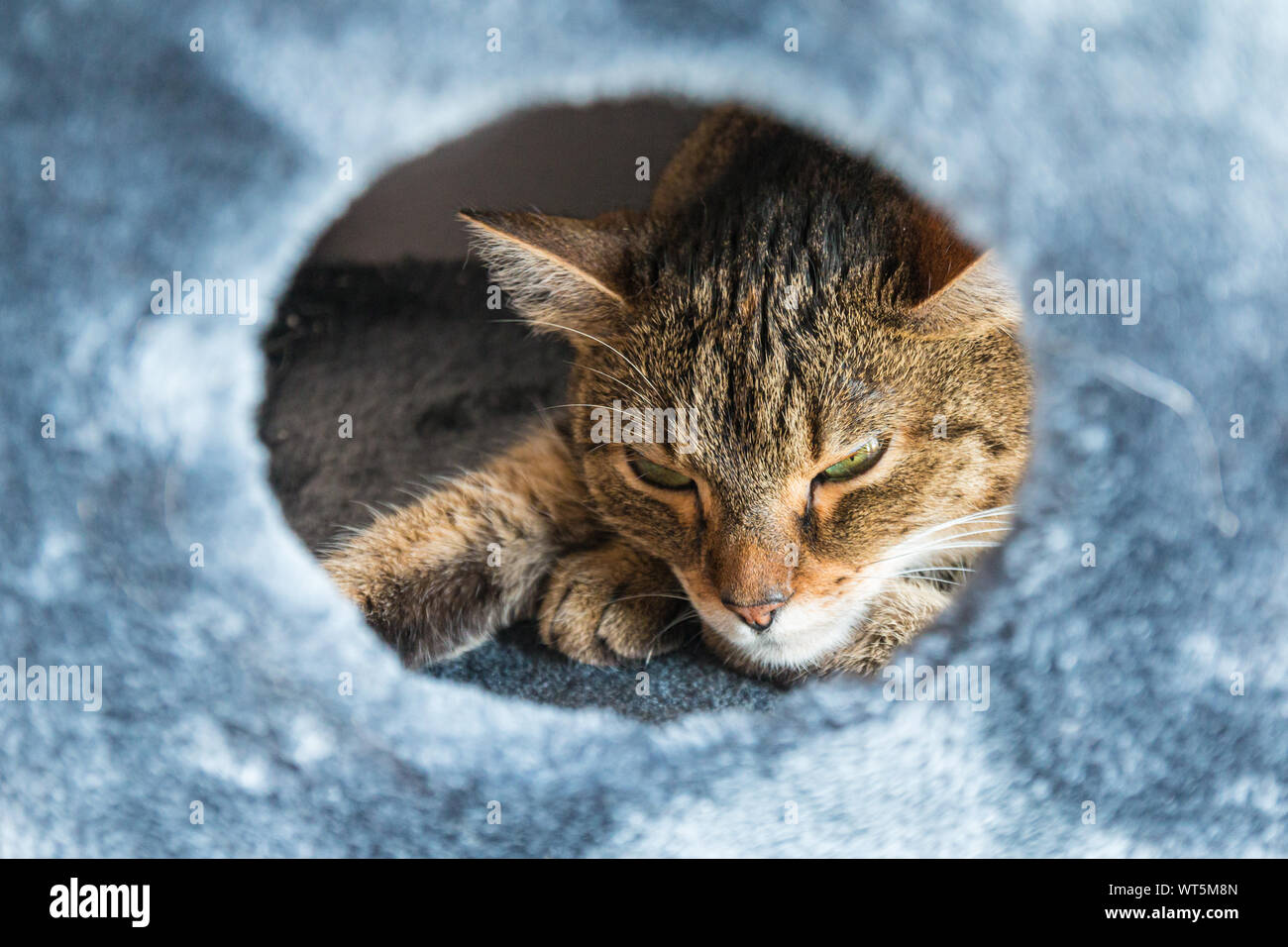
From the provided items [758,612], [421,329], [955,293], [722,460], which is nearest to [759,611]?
[758,612]

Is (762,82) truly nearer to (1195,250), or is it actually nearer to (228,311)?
(1195,250)

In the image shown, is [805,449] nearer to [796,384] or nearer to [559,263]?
[796,384]

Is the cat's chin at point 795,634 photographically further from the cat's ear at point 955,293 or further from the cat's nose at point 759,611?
the cat's ear at point 955,293

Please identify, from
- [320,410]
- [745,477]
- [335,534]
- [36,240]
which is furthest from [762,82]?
[320,410]

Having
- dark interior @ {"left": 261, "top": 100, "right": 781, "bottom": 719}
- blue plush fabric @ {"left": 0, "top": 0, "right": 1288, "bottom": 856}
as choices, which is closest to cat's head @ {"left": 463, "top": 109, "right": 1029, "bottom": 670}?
blue plush fabric @ {"left": 0, "top": 0, "right": 1288, "bottom": 856}

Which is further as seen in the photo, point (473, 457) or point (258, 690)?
point (473, 457)

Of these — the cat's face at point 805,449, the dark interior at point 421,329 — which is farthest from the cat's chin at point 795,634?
the dark interior at point 421,329

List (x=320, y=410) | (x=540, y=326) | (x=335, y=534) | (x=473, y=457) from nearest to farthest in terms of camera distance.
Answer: (x=540, y=326) → (x=335, y=534) → (x=473, y=457) → (x=320, y=410)
